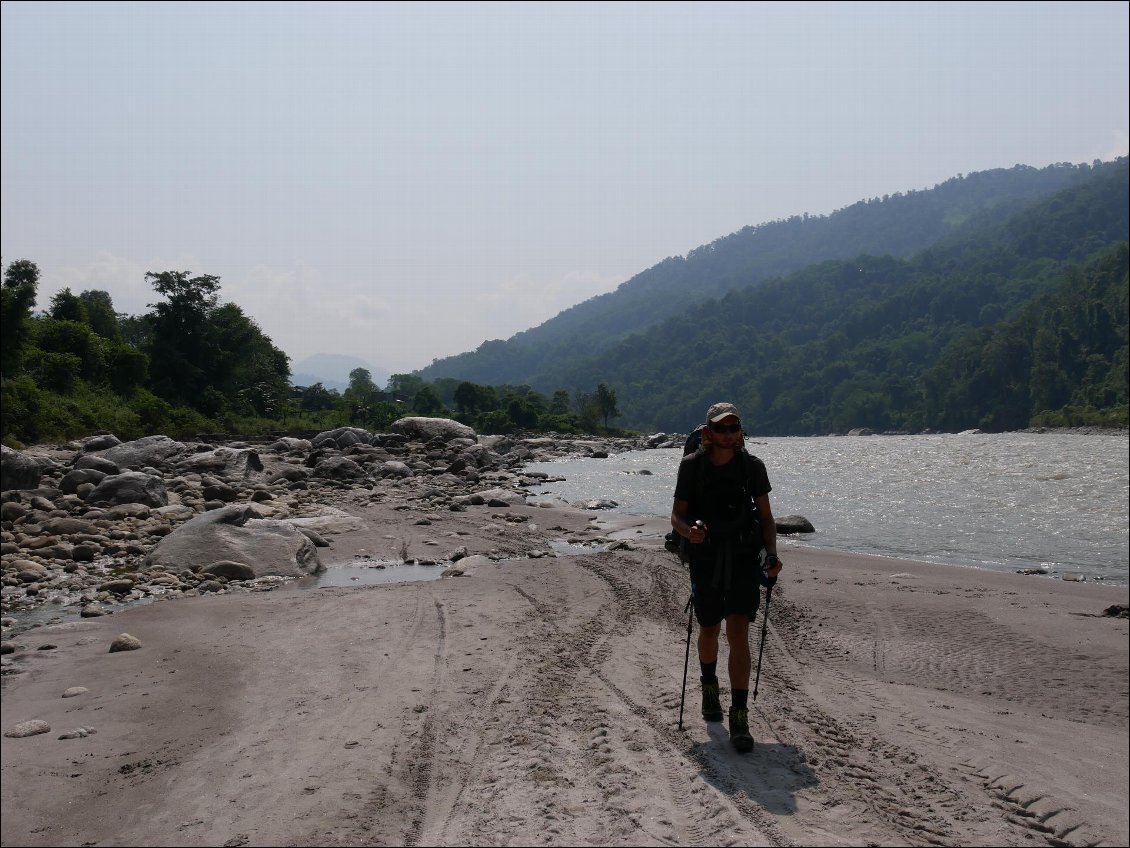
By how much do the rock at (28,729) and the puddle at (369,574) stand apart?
215 inches

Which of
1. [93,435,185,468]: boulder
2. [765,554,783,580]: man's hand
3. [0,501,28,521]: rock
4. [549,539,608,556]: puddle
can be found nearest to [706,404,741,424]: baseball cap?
[765,554,783,580]: man's hand

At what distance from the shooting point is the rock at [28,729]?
16.1 ft

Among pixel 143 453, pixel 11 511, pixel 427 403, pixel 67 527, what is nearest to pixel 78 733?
pixel 67 527

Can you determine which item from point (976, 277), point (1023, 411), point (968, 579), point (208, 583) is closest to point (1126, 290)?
point (1023, 411)

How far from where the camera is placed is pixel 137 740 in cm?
488

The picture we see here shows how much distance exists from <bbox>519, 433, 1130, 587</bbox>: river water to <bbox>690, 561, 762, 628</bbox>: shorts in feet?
33.7

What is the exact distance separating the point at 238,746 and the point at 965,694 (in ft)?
18.7

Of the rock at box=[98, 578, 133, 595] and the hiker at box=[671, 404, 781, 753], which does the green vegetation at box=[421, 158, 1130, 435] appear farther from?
the rock at box=[98, 578, 133, 595]

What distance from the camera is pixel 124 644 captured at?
7.13 metres

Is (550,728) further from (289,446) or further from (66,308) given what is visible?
(66,308)

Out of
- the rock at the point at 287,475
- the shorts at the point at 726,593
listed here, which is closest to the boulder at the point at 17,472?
the rock at the point at 287,475

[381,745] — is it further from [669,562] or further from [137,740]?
[669,562]

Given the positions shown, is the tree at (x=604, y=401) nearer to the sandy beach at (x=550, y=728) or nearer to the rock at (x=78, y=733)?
the sandy beach at (x=550, y=728)

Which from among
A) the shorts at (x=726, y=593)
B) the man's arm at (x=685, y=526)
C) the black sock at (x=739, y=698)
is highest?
the man's arm at (x=685, y=526)
